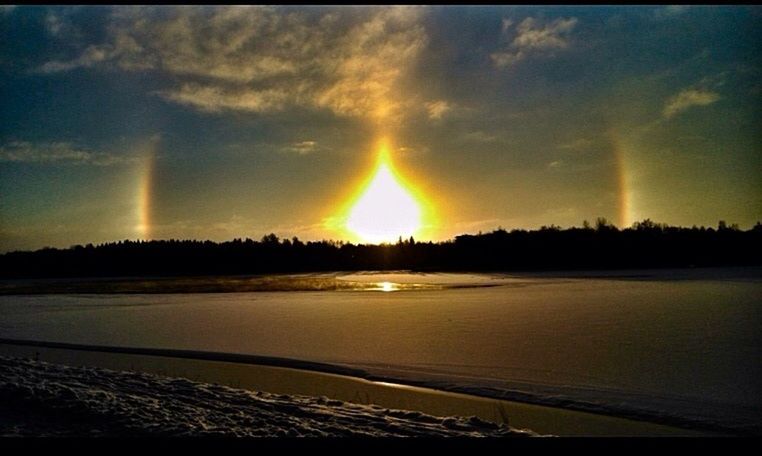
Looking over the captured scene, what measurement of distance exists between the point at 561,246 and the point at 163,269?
4919 cm

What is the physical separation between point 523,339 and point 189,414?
7.56 metres

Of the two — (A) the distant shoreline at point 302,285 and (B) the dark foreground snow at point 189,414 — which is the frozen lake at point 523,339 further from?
Result: (A) the distant shoreline at point 302,285

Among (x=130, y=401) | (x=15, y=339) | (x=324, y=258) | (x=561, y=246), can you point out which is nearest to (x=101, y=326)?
(x=15, y=339)

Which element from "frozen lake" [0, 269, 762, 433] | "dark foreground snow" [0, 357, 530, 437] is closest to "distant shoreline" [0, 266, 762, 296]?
"frozen lake" [0, 269, 762, 433]

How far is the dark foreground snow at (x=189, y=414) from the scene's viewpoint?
229 inches

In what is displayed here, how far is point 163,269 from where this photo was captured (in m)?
76.5

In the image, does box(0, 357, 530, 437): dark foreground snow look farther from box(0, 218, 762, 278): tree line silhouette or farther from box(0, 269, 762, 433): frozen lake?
box(0, 218, 762, 278): tree line silhouette

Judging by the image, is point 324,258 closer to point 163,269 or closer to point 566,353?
point 163,269

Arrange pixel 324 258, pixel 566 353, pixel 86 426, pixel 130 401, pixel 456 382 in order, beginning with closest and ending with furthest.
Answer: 1. pixel 86 426
2. pixel 130 401
3. pixel 456 382
4. pixel 566 353
5. pixel 324 258

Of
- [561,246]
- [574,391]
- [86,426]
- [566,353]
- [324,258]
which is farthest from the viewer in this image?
[324,258]

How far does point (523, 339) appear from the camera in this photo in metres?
12.2

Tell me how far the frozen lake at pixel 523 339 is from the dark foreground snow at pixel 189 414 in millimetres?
2137

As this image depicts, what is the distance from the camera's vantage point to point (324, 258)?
86.8 meters

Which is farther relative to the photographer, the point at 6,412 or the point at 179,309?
the point at 179,309
